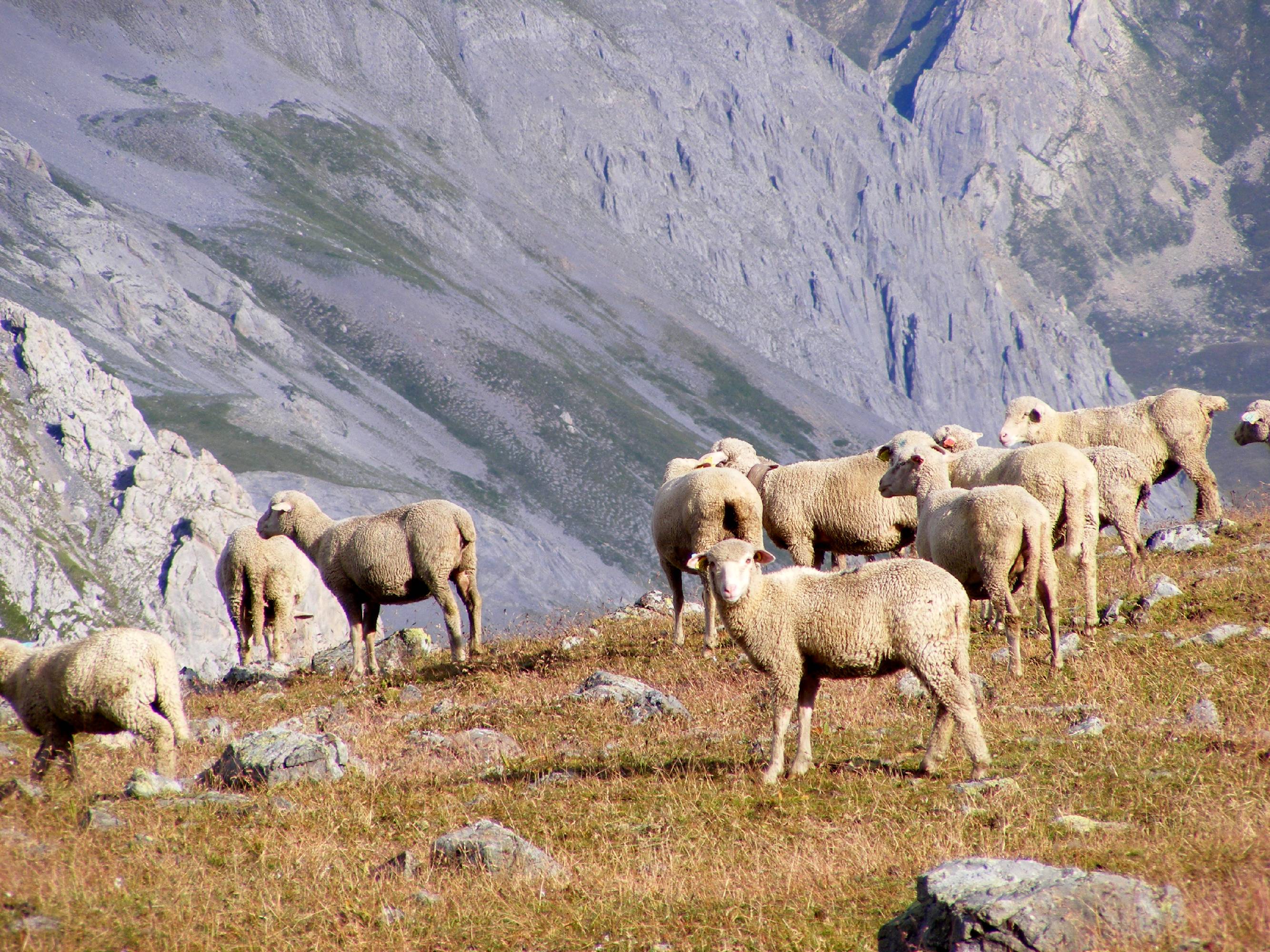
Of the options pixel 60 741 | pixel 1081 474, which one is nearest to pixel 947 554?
pixel 1081 474

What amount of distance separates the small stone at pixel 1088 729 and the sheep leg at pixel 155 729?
8.51 m

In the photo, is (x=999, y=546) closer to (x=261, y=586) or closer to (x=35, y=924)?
(x=35, y=924)

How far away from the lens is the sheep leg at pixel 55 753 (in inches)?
441

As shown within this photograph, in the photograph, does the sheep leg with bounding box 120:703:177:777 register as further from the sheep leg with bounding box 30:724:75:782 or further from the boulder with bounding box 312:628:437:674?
the boulder with bounding box 312:628:437:674

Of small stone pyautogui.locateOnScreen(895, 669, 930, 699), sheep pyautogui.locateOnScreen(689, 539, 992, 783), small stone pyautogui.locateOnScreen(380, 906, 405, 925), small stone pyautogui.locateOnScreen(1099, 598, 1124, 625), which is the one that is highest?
sheep pyautogui.locateOnScreen(689, 539, 992, 783)

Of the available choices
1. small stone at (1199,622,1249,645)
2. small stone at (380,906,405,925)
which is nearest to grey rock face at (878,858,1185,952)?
small stone at (380,906,405,925)

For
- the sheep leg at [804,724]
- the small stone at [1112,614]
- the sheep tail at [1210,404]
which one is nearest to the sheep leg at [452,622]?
the sheep leg at [804,724]

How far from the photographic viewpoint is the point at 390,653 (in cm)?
2134

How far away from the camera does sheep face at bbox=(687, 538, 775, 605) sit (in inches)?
398

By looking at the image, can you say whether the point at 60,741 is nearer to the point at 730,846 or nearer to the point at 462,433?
the point at 730,846

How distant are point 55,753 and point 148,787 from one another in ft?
6.78

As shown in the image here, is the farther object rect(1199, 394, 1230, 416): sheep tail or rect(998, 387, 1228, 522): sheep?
rect(1199, 394, 1230, 416): sheep tail

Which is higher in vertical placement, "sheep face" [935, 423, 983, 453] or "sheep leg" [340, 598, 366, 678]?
"sheep face" [935, 423, 983, 453]

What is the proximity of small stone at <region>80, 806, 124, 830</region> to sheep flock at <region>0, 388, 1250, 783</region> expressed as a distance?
1919 millimetres
